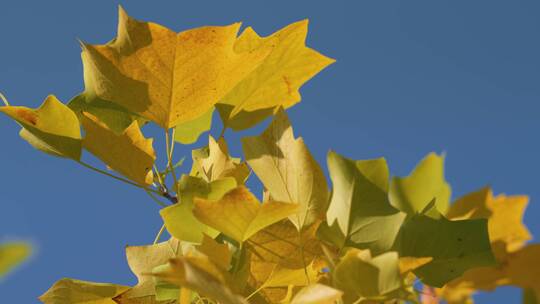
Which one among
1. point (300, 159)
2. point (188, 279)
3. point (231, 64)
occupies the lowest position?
point (188, 279)

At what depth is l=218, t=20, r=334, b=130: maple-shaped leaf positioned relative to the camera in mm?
573

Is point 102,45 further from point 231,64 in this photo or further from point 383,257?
point 383,257

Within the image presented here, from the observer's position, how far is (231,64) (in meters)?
0.53

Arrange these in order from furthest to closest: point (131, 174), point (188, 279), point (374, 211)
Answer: point (131, 174), point (374, 211), point (188, 279)

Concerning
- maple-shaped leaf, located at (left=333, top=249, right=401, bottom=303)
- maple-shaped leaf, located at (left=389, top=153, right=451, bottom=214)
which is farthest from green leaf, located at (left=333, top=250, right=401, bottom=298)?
maple-shaped leaf, located at (left=389, top=153, right=451, bottom=214)

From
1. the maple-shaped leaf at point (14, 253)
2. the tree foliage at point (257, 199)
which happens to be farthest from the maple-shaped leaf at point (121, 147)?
the maple-shaped leaf at point (14, 253)

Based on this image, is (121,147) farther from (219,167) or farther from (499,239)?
(499,239)

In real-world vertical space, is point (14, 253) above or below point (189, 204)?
below

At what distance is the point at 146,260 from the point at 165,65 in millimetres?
184

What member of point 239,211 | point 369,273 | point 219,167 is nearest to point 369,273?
point 369,273

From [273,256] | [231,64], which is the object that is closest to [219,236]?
[273,256]

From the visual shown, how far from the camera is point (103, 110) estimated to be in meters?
0.60

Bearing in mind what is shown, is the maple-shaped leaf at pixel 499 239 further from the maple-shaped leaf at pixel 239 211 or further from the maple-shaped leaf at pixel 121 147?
the maple-shaped leaf at pixel 121 147

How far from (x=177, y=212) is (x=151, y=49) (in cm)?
15
